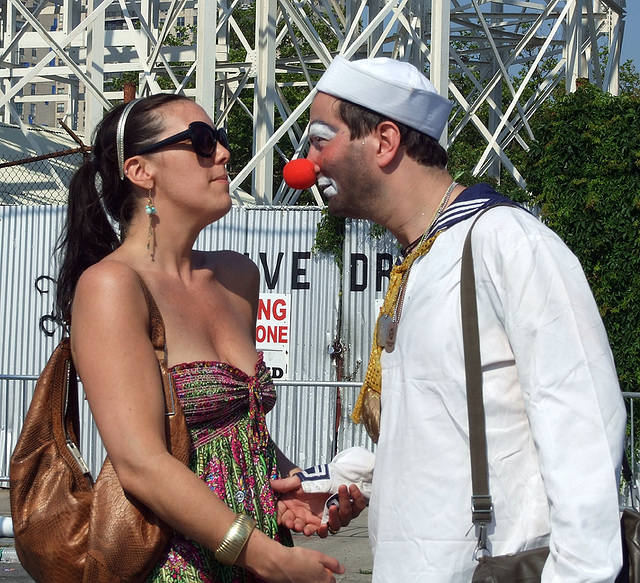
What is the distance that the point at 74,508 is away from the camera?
250 centimetres

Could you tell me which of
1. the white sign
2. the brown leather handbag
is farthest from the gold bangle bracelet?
the white sign

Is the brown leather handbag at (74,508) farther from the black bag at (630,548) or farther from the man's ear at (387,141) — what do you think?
the black bag at (630,548)

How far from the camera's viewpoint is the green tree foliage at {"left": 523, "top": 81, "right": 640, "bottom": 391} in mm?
9477

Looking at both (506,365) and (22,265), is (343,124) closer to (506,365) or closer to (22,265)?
(506,365)

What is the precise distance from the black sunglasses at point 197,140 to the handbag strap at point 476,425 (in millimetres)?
1125

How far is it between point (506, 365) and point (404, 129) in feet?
2.47

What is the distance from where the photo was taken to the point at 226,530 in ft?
7.91

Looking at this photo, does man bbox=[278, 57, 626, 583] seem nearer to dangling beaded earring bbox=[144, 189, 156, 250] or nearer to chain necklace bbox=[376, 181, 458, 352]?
chain necklace bbox=[376, 181, 458, 352]

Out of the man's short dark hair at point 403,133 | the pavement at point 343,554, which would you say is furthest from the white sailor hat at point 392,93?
the pavement at point 343,554

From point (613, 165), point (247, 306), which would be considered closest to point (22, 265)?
point (613, 165)

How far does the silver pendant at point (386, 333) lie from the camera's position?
233 cm

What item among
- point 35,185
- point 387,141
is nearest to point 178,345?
point 387,141

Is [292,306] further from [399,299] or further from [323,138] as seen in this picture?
[399,299]

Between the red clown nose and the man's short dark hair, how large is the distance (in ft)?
0.62
